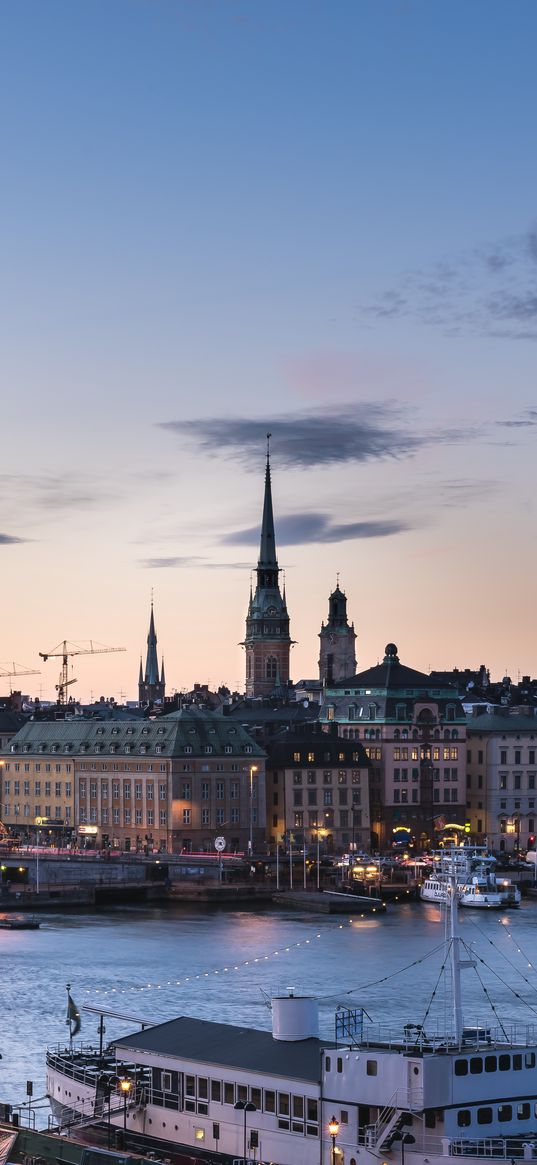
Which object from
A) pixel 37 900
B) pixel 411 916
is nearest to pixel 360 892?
pixel 411 916

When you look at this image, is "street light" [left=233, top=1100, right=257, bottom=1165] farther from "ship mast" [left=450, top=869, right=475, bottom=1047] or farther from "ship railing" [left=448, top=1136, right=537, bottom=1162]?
"ship railing" [left=448, top=1136, right=537, bottom=1162]

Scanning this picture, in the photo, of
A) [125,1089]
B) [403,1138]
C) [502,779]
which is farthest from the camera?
[502,779]

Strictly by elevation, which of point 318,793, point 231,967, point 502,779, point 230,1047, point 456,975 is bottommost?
point 231,967

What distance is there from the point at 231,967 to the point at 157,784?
53279 millimetres

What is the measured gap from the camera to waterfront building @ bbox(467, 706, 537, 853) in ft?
464

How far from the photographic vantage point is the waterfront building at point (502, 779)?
142 metres

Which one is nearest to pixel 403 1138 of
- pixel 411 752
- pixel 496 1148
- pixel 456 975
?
pixel 496 1148

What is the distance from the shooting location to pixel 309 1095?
38031mm

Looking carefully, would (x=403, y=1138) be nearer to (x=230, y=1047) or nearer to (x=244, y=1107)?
(x=244, y=1107)

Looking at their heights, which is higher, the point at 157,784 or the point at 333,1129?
the point at 157,784

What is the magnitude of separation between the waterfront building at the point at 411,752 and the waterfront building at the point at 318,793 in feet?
11.9

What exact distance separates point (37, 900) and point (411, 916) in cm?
2161

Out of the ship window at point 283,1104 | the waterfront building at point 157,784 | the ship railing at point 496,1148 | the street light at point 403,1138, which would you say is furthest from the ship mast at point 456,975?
the waterfront building at point 157,784

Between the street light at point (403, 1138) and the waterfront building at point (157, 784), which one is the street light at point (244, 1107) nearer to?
the street light at point (403, 1138)
